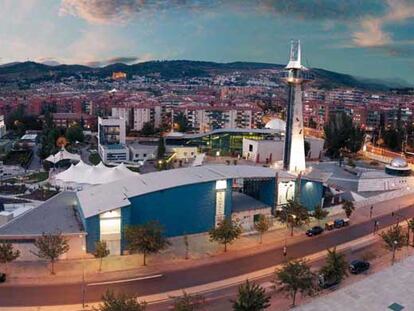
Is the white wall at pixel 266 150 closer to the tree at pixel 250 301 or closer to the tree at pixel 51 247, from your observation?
the tree at pixel 51 247

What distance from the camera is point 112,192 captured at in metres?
22.4

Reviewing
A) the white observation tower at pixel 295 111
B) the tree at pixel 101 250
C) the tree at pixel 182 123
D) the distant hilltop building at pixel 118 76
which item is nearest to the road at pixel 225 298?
the tree at pixel 101 250

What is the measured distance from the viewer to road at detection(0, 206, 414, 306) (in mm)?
16156

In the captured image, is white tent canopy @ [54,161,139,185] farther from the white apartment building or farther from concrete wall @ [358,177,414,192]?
concrete wall @ [358,177,414,192]

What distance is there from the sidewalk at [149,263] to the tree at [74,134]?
37.3m

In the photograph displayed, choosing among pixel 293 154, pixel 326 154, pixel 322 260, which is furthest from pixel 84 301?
pixel 326 154

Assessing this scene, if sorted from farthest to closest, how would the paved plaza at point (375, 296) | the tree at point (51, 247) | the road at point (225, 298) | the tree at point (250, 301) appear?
1. the tree at point (51, 247)
2. the road at point (225, 298)
3. the paved plaza at point (375, 296)
4. the tree at point (250, 301)

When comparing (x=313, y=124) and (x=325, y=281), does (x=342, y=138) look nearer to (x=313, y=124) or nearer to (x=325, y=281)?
(x=313, y=124)

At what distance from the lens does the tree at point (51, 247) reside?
17.8 m

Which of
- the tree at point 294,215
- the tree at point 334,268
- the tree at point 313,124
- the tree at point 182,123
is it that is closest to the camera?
the tree at point 334,268

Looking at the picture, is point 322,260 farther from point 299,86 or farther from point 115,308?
point 299,86

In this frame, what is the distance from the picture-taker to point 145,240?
18.7 meters

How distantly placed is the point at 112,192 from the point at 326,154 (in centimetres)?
3498

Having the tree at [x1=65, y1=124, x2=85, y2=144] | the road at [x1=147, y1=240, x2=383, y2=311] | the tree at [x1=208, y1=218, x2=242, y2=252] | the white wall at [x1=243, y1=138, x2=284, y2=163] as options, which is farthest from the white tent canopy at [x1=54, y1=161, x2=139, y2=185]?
the tree at [x1=65, y1=124, x2=85, y2=144]
